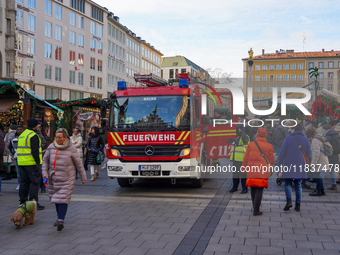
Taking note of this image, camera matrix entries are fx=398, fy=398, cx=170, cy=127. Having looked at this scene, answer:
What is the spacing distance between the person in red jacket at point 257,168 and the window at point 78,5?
172ft

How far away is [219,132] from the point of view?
Answer: 12711mm

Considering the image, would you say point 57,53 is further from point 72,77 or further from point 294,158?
point 294,158

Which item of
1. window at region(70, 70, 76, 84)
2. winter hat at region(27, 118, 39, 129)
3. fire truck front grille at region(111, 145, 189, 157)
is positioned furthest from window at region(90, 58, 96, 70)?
winter hat at region(27, 118, 39, 129)

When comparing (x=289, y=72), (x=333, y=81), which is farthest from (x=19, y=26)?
(x=333, y=81)

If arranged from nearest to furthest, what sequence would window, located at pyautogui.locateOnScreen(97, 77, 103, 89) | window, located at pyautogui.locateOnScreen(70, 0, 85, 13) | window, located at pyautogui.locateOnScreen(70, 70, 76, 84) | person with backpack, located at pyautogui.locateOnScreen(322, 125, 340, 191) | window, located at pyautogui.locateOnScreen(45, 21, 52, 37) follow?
person with backpack, located at pyautogui.locateOnScreen(322, 125, 340, 191) < window, located at pyautogui.locateOnScreen(45, 21, 52, 37) < window, located at pyautogui.locateOnScreen(70, 70, 76, 84) < window, located at pyautogui.locateOnScreen(70, 0, 85, 13) < window, located at pyautogui.locateOnScreen(97, 77, 103, 89)

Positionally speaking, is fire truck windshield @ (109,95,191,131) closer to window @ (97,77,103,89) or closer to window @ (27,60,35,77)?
window @ (27,60,35,77)

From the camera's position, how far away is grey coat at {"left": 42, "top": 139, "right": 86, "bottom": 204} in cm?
664

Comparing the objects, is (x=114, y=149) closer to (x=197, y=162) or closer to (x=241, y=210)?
(x=197, y=162)

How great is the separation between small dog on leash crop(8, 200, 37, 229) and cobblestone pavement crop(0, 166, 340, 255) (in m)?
0.13

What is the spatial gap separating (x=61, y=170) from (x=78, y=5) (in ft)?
178

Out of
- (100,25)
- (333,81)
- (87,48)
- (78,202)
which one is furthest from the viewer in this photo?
(333,81)

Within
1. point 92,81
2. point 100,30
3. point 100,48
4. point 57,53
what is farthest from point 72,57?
point 100,30

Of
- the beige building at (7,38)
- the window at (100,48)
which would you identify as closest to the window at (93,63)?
the window at (100,48)

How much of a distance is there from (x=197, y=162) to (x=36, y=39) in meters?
42.2
